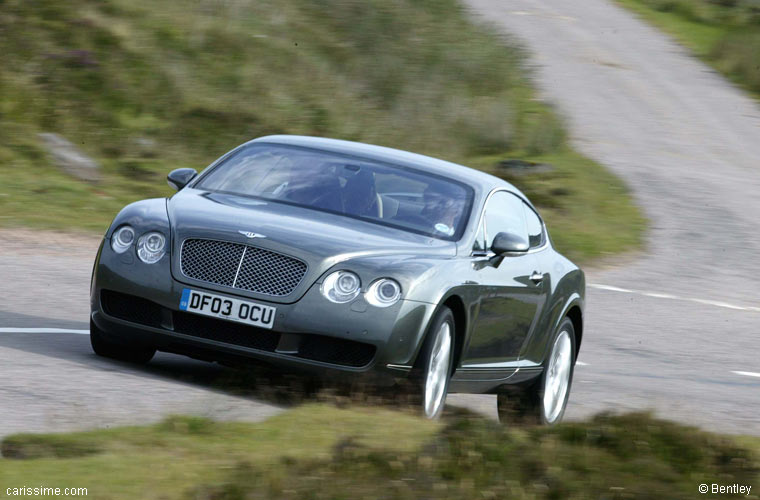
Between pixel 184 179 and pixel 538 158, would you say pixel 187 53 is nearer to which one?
pixel 538 158

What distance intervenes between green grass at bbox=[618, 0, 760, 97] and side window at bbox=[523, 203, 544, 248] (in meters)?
28.5

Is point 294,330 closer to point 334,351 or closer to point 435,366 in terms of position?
point 334,351

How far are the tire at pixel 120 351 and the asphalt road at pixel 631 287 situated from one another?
0.12m

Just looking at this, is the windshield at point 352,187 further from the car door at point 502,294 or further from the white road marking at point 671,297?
the white road marking at point 671,297

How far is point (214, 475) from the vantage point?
4.64 metres

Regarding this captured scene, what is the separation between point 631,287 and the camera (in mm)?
16906

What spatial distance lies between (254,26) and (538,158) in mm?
6007

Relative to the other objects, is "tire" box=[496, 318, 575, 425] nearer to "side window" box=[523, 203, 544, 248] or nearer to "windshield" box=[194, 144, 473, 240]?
"side window" box=[523, 203, 544, 248]

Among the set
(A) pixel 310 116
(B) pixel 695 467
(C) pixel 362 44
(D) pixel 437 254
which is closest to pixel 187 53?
(A) pixel 310 116

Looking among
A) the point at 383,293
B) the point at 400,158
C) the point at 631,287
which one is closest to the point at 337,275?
the point at 383,293

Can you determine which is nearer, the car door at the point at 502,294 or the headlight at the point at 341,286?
the headlight at the point at 341,286

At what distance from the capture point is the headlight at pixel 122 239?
24.0 ft

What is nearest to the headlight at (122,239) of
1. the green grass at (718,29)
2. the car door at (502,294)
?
the car door at (502,294)

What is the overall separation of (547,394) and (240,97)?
14846mm
